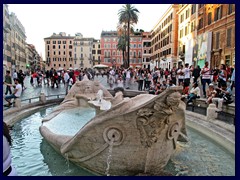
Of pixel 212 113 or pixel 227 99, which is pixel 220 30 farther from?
pixel 212 113

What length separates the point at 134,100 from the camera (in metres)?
4.30

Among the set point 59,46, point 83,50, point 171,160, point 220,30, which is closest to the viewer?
point 171,160

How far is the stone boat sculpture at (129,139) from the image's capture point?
3727 mm

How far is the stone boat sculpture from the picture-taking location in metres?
3.73

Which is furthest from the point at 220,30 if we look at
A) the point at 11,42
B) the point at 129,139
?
the point at 11,42

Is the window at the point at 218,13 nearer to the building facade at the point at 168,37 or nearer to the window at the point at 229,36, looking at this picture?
the window at the point at 229,36

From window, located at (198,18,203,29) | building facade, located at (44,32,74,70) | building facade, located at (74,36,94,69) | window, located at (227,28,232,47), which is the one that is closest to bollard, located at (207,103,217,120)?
window, located at (227,28,232,47)

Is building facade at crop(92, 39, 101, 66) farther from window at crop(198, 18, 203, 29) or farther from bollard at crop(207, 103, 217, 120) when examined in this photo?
bollard at crop(207, 103, 217, 120)

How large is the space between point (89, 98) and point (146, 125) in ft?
16.1

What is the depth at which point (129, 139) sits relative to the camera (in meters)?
3.92

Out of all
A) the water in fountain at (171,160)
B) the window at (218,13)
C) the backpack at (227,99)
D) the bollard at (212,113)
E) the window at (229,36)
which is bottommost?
the water in fountain at (171,160)

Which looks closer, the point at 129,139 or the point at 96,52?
the point at 129,139

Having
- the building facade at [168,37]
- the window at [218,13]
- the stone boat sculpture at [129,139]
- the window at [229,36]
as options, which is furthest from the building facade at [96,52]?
the stone boat sculpture at [129,139]

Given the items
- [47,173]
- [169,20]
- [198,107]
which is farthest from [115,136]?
[169,20]
